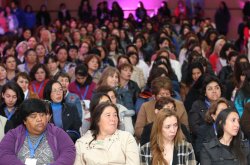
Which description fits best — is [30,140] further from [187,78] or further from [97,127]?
[187,78]

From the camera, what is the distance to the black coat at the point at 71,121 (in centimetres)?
863

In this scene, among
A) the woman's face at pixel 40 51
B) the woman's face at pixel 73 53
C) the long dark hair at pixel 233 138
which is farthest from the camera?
the woman's face at pixel 73 53

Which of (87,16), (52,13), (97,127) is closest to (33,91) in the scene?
(97,127)

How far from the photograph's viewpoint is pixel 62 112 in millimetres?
8758

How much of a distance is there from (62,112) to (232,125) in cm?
245

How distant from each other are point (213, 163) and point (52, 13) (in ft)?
74.4

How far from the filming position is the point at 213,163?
7.19 metres

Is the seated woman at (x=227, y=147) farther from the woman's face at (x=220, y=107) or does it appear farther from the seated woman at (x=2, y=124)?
the seated woman at (x=2, y=124)

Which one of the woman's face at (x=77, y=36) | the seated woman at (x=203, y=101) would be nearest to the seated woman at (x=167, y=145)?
the seated woman at (x=203, y=101)

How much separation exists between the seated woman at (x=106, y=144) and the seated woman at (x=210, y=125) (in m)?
1.21

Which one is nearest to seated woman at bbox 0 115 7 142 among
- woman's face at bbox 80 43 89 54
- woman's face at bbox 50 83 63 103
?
woman's face at bbox 50 83 63 103

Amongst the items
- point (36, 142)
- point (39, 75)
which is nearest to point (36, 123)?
point (36, 142)

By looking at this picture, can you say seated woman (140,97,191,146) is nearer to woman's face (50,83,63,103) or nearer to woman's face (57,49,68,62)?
woman's face (50,83,63,103)

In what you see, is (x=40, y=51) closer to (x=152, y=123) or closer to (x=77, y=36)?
(x=77, y=36)
